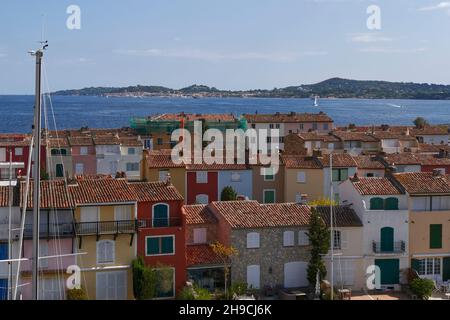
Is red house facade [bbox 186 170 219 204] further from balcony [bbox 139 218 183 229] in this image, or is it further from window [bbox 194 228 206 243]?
balcony [bbox 139 218 183 229]

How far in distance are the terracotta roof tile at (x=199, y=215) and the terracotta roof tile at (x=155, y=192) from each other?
1.90 meters

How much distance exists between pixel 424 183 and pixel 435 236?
208 cm

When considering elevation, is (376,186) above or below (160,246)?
above

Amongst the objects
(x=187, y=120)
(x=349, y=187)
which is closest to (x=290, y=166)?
(x=349, y=187)

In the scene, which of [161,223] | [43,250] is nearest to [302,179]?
[161,223]

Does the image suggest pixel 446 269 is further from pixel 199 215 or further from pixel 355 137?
pixel 355 137

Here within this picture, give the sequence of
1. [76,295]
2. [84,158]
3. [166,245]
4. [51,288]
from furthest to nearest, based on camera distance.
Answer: [84,158], [166,245], [51,288], [76,295]

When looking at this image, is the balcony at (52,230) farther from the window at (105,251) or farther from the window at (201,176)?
the window at (201,176)

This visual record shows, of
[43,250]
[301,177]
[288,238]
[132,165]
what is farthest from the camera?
[132,165]

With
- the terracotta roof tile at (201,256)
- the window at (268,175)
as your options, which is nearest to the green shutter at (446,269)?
the terracotta roof tile at (201,256)

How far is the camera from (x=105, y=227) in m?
23.3

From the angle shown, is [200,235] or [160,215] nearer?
[160,215]
